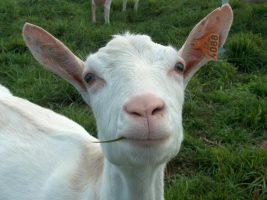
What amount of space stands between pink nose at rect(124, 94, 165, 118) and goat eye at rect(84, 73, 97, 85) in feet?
1.52

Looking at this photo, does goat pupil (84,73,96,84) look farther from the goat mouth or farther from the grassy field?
the grassy field

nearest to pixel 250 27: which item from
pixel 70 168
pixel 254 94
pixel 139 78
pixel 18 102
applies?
pixel 254 94

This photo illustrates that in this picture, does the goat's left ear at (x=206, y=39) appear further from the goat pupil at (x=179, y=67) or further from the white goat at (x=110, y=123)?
the goat pupil at (x=179, y=67)

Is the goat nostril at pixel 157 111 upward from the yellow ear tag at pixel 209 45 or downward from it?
upward

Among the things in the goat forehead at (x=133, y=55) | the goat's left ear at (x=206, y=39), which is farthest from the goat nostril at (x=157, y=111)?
the goat's left ear at (x=206, y=39)

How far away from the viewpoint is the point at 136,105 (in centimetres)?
208

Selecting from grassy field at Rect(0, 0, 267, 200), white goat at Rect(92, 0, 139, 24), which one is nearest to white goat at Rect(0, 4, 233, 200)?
grassy field at Rect(0, 0, 267, 200)

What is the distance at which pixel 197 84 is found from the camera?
5734 mm

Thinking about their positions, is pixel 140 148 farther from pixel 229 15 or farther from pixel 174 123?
pixel 229 15

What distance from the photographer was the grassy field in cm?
413

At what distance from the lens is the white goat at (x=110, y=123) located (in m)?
2.16

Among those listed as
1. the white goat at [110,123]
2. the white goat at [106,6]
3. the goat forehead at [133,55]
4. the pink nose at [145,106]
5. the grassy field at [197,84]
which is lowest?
the white goat at [106,6]

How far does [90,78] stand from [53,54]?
0.35m

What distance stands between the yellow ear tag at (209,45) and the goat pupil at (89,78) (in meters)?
0.63
